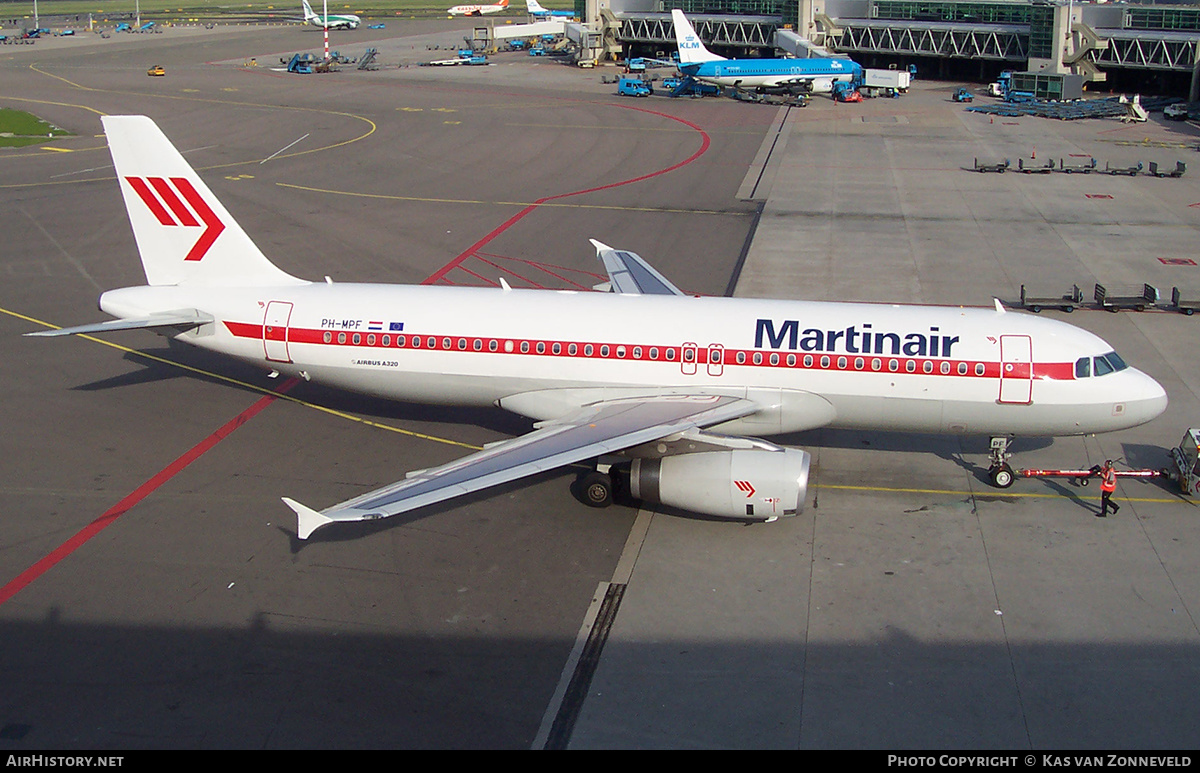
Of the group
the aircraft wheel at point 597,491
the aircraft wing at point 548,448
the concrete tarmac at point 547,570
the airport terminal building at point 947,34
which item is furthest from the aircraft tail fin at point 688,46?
the aircraft wheel at point 597,491

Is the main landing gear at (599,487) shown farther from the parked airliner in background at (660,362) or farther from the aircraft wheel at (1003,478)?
the aircraft wheel at (1003,478)

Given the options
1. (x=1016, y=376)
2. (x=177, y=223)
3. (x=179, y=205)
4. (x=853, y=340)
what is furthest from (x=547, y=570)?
(x=179, y=205)

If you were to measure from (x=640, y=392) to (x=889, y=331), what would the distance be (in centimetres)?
632

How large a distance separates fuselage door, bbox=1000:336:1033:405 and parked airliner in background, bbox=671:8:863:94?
7941cm

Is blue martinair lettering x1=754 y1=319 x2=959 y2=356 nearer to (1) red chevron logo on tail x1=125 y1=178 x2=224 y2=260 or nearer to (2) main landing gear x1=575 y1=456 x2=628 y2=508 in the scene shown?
(2) main landing gear x1=575 y1=456 x2=628 y2=508

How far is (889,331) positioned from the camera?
2484cm

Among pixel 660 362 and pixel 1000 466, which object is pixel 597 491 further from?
pixel 1000 466

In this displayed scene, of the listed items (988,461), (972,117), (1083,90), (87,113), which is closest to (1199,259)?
(988,461)

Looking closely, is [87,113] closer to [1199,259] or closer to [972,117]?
[972,117]

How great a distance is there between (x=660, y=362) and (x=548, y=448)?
14.4 ft

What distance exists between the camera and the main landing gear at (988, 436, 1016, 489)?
24938mm

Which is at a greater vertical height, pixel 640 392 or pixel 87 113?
pixel 87 113

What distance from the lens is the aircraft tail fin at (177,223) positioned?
90.9 ft

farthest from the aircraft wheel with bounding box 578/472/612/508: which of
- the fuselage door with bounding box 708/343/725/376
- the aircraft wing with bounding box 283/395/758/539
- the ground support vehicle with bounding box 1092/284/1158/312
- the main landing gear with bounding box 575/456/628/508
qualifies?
the ground support vehicle with bounding box 1092/284/1158/312
